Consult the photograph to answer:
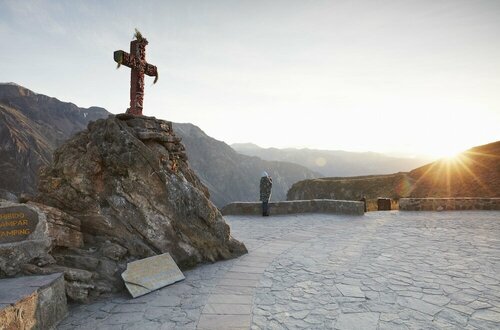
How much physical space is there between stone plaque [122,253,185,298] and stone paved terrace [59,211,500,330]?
0.17 m

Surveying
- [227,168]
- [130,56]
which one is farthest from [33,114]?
[130,56]

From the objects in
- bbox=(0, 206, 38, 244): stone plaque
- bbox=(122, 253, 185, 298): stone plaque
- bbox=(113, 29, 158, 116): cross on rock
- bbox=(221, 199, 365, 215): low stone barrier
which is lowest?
bbox=(122, 253, 185, 298): stone plaque

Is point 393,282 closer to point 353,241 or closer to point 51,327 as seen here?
point 353,241

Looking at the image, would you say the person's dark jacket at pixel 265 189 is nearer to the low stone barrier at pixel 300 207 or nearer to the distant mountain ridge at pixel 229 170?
the low stone barrier at pixel 300 207

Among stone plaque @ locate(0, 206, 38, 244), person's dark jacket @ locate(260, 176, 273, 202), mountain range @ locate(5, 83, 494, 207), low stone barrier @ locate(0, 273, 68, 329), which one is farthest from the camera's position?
mountain range @ locate(5, 83, 494, 207)

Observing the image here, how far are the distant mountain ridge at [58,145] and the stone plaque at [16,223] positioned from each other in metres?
11.9

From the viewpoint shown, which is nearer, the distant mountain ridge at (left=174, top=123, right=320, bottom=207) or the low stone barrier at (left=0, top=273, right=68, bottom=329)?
the low stone barrier at (left=0, top=273, right=68, bottom=329)

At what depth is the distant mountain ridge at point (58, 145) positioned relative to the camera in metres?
72.8

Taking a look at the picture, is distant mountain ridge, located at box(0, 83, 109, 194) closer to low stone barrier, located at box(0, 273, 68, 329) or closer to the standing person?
the standing person

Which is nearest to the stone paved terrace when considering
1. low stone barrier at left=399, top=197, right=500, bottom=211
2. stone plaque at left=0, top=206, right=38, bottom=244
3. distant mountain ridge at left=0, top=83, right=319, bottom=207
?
stone plaque at left=0, top=206, right=38, bottom=244

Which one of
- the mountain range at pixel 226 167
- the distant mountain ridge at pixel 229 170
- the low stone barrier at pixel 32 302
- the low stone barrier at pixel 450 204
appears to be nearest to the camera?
the low stone barrier at pixel 32 302

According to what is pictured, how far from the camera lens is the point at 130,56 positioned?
8.38 meters

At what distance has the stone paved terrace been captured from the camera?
14.8 feet

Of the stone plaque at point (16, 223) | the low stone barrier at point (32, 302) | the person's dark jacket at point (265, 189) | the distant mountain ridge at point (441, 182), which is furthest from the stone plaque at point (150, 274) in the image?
the distant mountain ridge at point (441, 182)
